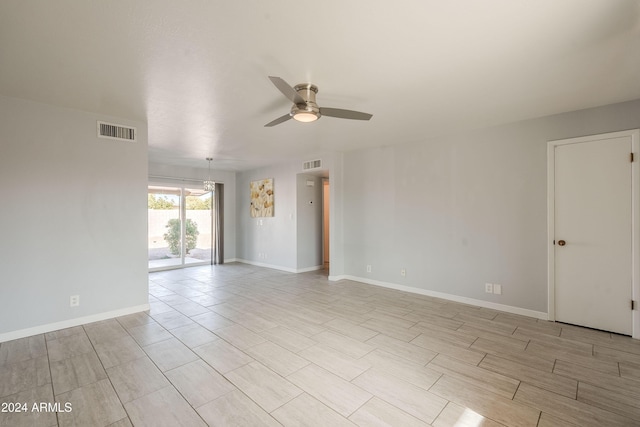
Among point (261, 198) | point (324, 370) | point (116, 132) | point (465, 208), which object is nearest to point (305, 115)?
point (324, 370)

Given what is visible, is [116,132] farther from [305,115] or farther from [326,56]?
[326,56]

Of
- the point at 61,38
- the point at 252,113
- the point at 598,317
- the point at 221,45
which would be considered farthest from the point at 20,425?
the point at 598,317

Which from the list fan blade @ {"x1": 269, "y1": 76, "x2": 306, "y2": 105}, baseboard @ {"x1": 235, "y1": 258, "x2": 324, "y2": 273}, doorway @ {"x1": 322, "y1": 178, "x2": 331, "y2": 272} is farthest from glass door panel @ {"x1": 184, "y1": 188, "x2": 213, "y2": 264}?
fan blade @ {"x1": 269, "y1": 76, "x2": 306, "y2": 105}

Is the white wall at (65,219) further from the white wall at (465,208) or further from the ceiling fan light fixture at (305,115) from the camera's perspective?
the white wall at (465,208)

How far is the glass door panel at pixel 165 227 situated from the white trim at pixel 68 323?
3.50 metres

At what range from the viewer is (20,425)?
1782 mm

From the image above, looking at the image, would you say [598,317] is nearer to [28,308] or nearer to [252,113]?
[252,113]

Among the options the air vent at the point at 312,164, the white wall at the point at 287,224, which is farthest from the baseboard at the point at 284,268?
the air vent at the point at 312,164

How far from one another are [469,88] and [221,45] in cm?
236

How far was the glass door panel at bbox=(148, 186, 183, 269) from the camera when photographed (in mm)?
7062

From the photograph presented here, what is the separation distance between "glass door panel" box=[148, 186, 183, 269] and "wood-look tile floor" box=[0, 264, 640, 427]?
3.78 metres

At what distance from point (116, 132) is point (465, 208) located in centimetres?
502

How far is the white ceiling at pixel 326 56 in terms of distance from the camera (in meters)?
1.77

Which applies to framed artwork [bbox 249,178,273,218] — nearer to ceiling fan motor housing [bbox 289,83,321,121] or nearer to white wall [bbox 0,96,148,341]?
white wall [bbox 0,96,148,341]
